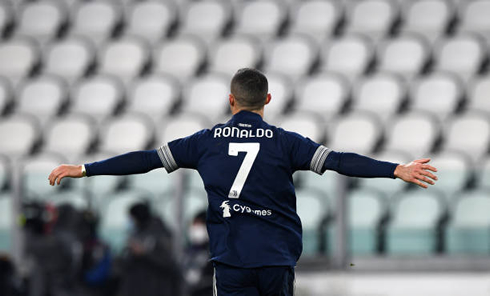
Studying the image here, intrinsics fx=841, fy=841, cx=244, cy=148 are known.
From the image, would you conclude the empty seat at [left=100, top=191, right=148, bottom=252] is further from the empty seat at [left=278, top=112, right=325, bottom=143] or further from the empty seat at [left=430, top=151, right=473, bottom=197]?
the empty seat at [left=430, top=151, right=473, bottom=197]

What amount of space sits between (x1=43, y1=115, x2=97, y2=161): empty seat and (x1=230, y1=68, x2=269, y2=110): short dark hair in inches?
277

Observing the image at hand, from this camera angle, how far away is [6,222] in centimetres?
803

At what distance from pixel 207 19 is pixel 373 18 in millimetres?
2367

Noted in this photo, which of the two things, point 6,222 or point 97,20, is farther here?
point 97,20

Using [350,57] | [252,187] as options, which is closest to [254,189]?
[252,187]

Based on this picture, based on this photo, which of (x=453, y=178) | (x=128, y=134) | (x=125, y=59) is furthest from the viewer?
(x=125, y=59)

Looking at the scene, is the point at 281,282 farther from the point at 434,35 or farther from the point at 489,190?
the point at 434,35

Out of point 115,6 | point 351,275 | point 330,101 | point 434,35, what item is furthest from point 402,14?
point 351,275

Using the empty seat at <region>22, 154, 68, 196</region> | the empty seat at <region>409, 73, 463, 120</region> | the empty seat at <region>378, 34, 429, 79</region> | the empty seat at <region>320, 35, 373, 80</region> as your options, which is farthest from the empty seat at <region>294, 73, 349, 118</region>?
the empty seat at <region>22, 154, 68, 196</region>

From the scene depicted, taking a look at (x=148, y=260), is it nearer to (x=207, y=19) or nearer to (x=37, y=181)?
(x=37, y=181)

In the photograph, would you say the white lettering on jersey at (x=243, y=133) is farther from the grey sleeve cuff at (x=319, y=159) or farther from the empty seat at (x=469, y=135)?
the empty seat at (x=469, y=135)

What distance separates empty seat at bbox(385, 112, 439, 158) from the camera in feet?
30.9

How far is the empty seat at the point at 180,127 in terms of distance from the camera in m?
9.91

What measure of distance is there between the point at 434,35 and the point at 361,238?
449cm
